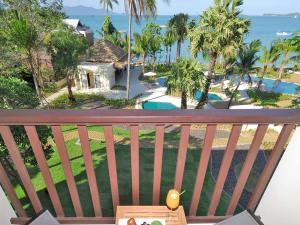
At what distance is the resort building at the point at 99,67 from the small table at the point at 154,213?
17.7 m

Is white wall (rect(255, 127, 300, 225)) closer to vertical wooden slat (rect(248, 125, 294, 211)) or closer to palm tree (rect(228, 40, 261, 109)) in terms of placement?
vertical wooden slat (rect(248, 125, 294, 211))

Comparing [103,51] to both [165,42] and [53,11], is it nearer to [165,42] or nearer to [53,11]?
[53,11]

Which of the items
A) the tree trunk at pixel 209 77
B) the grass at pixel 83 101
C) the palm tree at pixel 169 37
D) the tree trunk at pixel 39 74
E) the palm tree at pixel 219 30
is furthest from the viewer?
the palm tree at pixel 169 37

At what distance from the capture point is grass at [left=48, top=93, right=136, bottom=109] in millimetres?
15283

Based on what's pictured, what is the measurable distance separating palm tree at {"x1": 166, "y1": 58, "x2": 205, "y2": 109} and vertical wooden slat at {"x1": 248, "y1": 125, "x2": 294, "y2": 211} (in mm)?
11673

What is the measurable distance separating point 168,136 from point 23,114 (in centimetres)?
955

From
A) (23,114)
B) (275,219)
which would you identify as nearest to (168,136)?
(275,219)

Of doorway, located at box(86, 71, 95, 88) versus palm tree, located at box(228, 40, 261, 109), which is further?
doorway, located at box(86, 71, 95, 88)

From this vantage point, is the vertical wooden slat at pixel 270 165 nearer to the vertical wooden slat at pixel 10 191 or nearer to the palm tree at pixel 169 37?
the vertical wooden slat at pixel 10 191

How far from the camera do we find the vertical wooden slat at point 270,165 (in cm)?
139

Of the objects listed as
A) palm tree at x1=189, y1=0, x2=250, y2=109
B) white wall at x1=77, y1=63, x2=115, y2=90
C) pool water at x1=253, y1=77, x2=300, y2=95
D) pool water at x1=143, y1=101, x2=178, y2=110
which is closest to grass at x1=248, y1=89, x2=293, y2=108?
pool water at x1=253, y1=77, x2=300, y2=95

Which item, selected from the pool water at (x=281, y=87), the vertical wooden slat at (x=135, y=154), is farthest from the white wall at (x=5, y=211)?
the pool water at (x=281, y=87)

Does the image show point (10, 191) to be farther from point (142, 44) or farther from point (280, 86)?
point (280, 86)

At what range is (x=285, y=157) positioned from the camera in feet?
5.32
